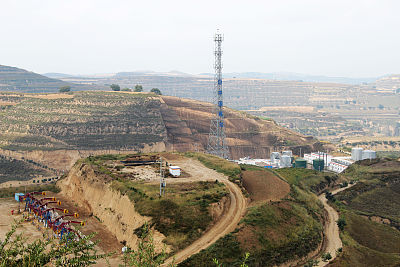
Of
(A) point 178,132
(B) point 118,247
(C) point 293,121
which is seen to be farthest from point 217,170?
(C) point 293,121

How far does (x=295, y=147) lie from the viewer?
110 m

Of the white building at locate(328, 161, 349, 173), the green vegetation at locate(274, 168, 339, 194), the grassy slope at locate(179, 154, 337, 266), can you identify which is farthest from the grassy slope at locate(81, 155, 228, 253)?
the white building at locate(328, 161, 349, 173)

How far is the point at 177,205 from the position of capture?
37.4 meters

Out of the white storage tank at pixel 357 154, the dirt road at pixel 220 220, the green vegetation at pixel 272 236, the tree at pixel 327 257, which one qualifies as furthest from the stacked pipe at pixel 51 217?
the white storage tank at pixel 357 154

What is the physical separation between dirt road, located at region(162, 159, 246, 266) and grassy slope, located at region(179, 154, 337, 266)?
86 centimetres

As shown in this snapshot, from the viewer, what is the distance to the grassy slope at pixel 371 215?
38.9 meters

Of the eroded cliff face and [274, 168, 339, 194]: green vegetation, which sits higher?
the eroded cliff face

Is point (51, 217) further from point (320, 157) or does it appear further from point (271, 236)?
point (320, 157)

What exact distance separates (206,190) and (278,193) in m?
9.95

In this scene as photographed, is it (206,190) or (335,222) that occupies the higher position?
(206,190)

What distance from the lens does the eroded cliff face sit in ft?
122

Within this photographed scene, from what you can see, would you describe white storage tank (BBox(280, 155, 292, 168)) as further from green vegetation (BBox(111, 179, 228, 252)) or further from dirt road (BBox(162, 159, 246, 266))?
green vegetation (BBox(111, 179, 228, 252))

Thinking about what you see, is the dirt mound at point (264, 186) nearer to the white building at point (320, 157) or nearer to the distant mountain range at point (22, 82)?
the white building at point (320, 157)

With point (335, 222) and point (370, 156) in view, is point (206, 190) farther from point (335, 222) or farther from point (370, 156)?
point (370, 156)
